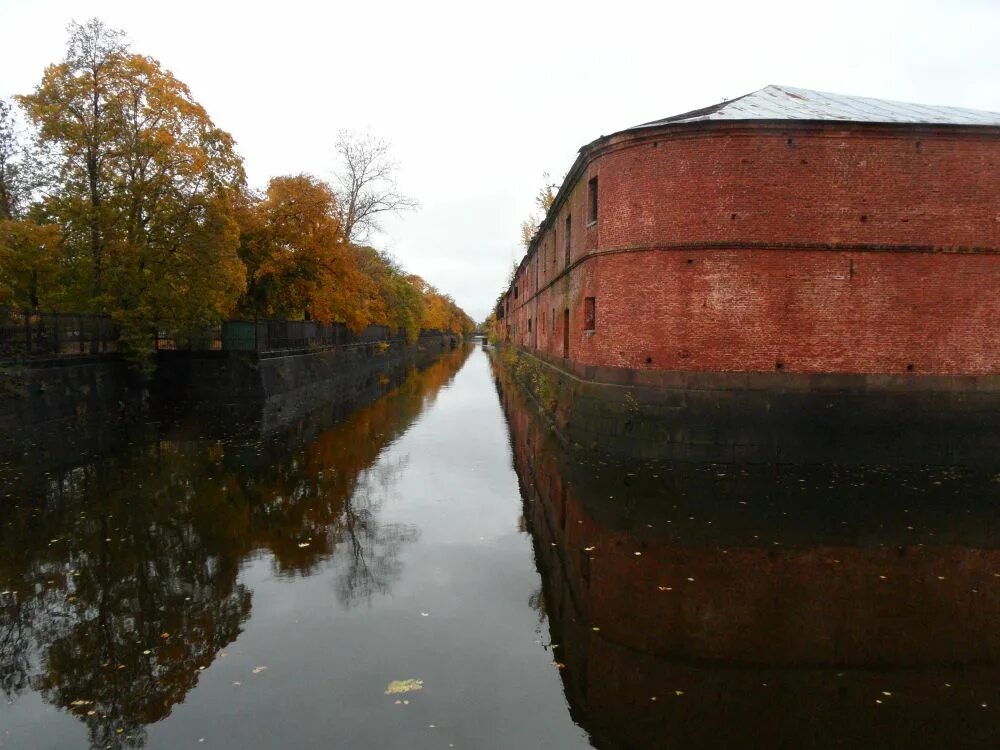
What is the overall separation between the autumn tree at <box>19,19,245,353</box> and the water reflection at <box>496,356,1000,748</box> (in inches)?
572

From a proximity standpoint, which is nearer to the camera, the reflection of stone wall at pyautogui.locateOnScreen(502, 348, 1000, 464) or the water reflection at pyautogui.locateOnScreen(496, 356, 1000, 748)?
the water reflection at pyautogui.locateOnScreen(496, 356, 1000, 748)

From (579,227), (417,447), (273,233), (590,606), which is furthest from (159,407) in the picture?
(590,606)

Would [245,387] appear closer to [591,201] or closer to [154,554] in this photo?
[591,201]

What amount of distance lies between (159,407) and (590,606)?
749 inches

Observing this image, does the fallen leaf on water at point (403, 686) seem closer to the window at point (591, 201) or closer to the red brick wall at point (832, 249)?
the red brick wall at point (832, 249)

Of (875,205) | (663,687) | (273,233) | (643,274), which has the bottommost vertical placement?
(663,687)

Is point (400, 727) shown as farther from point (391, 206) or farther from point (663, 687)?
point (391, 206)

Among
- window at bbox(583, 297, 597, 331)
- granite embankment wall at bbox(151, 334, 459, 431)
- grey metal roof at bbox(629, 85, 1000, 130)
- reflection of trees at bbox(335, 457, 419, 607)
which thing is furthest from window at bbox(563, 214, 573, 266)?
reflection of trees at bbox(335, 457, 419, 607)

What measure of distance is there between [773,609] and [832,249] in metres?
9.70

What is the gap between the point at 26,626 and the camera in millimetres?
6035

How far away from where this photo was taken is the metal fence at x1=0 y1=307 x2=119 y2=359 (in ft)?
52.0

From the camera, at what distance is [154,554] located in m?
7.92

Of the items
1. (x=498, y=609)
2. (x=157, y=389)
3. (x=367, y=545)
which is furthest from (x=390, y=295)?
(x=498, y=609)

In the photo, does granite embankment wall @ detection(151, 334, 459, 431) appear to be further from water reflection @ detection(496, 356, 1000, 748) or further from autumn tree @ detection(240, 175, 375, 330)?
water reflection @ detection(496, 356, 1000, 748)
